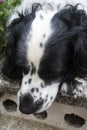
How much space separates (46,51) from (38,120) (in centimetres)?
86

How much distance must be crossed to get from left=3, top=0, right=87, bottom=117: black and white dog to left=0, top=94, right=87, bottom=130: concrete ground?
0.28 m

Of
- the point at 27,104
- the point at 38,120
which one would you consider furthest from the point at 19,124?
the point at 27,104

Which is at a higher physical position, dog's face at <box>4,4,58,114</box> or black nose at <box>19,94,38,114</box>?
dog's face at <box>4,4,58,114</box>

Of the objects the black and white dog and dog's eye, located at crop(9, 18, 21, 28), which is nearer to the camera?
the black and white dog

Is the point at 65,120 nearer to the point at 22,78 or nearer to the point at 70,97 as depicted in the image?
the point at 70,97

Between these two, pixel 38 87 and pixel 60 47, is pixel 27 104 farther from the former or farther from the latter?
pixel 60 47

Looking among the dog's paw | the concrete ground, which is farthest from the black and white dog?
the dog's paw

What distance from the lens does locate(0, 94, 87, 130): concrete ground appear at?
11.0 feet

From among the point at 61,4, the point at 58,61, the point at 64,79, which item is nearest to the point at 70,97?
the point at 64,79

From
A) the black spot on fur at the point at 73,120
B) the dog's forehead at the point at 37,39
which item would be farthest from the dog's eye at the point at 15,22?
the black spot on fur at the point at 73,120

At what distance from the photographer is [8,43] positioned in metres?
3.06

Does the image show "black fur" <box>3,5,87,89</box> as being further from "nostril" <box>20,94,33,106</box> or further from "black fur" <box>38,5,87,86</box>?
"nostril" <box>20,94,33,106</box>

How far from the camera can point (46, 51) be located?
2.79 meters

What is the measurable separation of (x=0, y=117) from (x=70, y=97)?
678 mm
